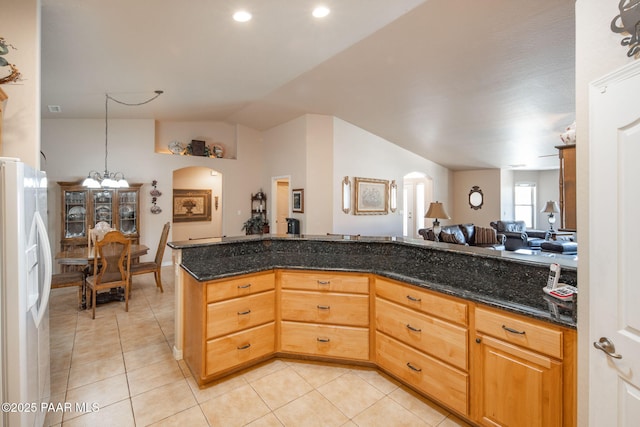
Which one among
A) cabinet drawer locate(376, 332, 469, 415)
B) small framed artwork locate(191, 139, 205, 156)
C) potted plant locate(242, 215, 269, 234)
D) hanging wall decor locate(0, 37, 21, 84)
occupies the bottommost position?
cabinet drawer locate(376, 332, 469, 415)

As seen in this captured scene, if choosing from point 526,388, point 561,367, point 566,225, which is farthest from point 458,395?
point 566,225

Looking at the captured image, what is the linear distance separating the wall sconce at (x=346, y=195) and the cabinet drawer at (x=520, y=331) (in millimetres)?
4450

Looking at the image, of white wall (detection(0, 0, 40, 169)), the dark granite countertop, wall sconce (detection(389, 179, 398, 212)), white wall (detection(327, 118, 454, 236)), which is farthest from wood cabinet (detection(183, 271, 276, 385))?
wall sconce (detection(389, 179, 398, 212))

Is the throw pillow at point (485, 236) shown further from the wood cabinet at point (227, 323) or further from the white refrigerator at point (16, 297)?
the white refrigerator at point (16, 297)

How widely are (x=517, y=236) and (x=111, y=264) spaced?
27.3 ft

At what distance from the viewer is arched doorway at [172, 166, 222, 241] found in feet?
25.4

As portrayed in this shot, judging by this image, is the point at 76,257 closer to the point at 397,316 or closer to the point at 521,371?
the point at 397,316

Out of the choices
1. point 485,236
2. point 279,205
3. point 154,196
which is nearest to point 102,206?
point 154,196

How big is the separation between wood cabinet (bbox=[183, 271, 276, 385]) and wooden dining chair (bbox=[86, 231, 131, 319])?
176 cm

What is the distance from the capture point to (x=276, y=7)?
247cm

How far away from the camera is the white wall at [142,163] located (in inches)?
209

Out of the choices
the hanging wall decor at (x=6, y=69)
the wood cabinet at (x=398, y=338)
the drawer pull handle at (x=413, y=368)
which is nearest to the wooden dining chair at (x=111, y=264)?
the wood cabinet at (x=398, y=338)

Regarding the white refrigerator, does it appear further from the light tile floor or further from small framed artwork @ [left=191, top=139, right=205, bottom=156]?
small framed artwork @ [left=191, top=139, right=205, bottom=156]

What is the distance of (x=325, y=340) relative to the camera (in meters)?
2.40
